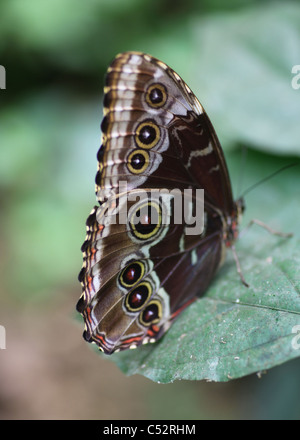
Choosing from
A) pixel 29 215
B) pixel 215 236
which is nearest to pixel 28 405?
pixel 29 215

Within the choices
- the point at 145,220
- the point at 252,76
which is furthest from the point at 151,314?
the point at 252,76

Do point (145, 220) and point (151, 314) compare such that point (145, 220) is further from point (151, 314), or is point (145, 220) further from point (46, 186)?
point (46, 186)

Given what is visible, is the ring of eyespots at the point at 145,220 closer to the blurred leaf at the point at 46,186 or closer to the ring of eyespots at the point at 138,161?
the ring of eyespots at the point at 138,161

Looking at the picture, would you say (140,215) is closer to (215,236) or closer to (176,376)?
(215,236)

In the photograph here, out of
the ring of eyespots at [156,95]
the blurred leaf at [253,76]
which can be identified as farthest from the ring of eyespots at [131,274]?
the blurred leaf at [253,76]

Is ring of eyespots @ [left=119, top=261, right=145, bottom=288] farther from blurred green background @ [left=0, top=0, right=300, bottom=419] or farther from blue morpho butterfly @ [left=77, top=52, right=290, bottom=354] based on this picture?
blurred green background @ [left=0, top=0, right=300, bottom=419]
